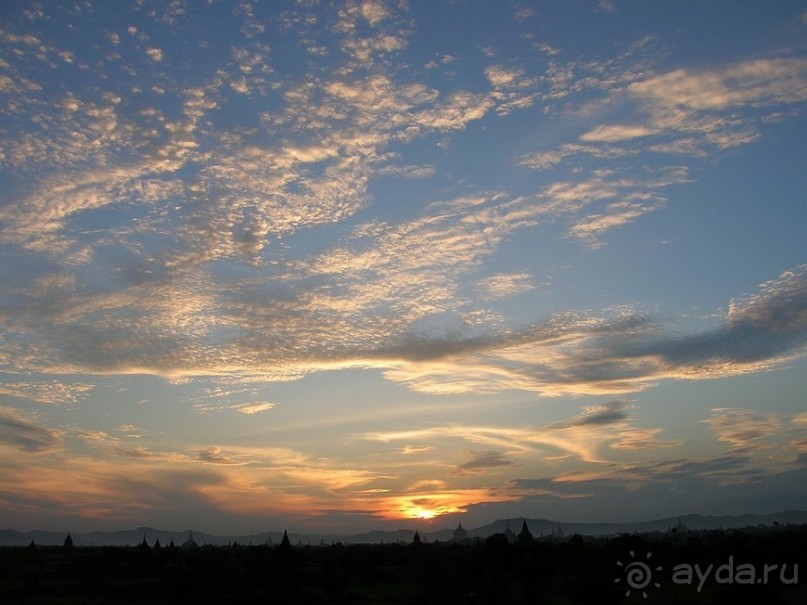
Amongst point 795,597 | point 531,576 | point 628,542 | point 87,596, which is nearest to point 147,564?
point 87,596

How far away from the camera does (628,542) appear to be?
7931 cm

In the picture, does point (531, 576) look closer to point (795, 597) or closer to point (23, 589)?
point (795, 597)

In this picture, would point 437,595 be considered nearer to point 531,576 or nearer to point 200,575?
point 531,576

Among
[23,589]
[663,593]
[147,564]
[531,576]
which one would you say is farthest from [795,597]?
[147,564]

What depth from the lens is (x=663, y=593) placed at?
45.4m

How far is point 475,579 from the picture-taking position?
180 feet

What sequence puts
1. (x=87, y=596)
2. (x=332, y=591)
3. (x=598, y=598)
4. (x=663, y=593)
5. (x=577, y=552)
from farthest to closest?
(x=577, y=552) < (x=87, y=596) < (x=332, y=591) < (x=663, y=593) < (x=598, y=598)

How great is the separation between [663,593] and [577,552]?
3285 centimetres

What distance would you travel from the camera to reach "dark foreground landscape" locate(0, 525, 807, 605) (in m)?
44.8

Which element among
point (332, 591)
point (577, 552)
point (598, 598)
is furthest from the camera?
point (577, 552)

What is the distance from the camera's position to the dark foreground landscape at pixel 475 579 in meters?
44.8

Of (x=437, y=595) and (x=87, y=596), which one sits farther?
(x=87, y=596)

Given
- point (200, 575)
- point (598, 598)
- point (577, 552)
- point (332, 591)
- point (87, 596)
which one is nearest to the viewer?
point (598, 598)

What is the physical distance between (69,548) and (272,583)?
9203cm
